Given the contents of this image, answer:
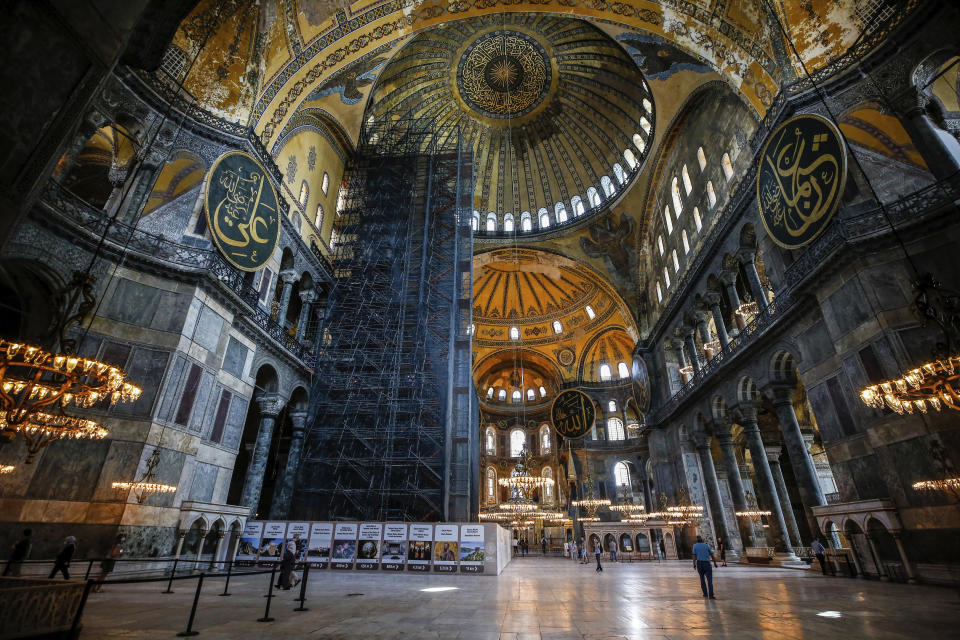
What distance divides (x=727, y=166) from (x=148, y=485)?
1723 centimetres

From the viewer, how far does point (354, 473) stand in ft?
44.6

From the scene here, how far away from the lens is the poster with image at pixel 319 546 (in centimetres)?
1019

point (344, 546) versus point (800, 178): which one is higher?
point (800, 178)

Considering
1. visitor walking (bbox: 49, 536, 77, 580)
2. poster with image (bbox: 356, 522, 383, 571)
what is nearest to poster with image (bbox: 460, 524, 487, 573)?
poster with image (bbox: 356, 522, 383, 571)

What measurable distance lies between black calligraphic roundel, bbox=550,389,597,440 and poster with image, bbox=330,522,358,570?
50.4 ft

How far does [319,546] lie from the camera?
1020cm

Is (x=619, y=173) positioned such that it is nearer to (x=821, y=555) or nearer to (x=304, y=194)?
(x=304, y=194)

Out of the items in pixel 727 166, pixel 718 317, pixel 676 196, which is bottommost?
pixel 718 317

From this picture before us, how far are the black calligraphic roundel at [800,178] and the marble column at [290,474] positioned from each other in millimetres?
14747

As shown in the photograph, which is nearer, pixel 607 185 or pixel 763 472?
pixel 763 472

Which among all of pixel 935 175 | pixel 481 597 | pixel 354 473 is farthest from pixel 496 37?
pixel 481 597

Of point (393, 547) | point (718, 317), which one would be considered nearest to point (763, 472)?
point (718, 317)

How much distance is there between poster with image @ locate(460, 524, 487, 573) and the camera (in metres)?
9.70

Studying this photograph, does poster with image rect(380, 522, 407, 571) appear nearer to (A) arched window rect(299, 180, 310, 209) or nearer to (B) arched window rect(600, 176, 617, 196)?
(A) arched window rect(299, 180, 310, 209)
